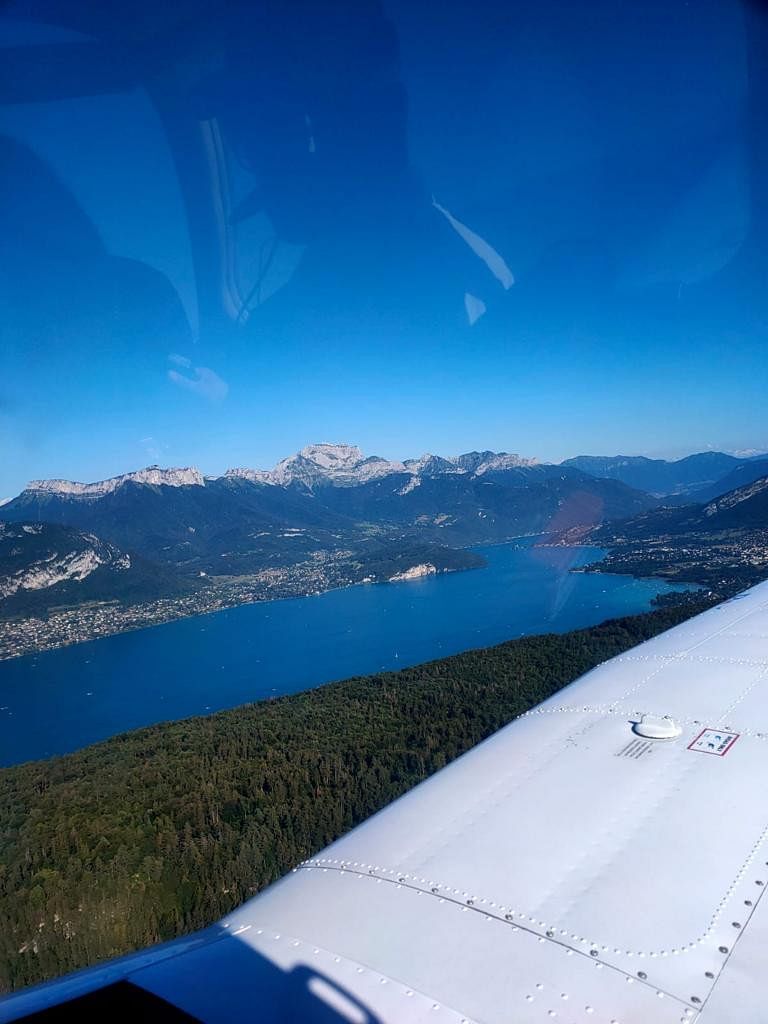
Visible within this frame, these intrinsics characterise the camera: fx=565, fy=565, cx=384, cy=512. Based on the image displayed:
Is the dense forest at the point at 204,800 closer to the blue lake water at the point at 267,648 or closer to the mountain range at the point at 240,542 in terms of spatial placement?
the blue lake water at the point at 267,648

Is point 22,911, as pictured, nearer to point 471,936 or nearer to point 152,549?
point 471,936

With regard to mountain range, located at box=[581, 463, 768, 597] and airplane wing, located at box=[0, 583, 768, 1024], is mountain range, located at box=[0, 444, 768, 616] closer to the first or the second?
mountain range, located at box=[581, 463, 768, 597]

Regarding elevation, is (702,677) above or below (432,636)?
above

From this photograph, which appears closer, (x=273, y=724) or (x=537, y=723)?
(x=537, y=723)

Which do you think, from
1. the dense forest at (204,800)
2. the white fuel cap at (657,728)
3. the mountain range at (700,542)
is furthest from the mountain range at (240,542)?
the white fuel cap at (657,728)

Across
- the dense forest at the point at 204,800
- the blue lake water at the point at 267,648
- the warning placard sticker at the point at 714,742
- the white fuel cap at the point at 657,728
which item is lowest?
the blue lake water at the point at 267,648

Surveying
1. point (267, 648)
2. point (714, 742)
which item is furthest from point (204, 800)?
point (267, 648)

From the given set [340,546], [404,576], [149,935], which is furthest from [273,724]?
[340,546]
